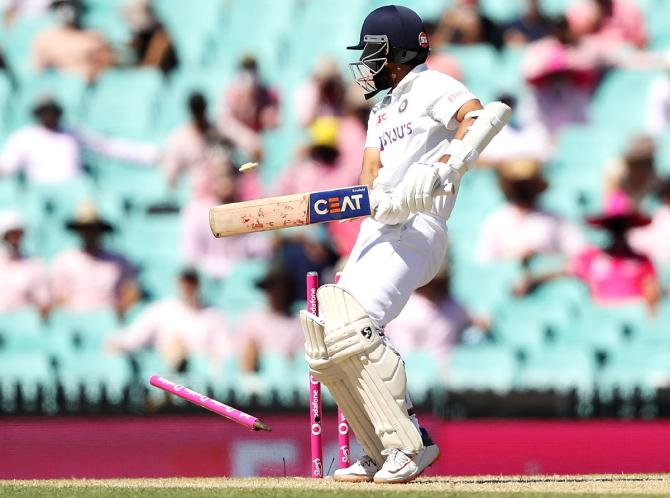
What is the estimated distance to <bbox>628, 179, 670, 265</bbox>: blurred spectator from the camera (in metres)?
9.37

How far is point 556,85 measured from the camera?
1033 cm

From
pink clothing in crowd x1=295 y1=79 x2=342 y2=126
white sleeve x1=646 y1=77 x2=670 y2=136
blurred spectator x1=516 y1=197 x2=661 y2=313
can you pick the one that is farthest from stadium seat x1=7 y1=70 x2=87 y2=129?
white sleeve x1=646 y1=77 x2=670 y2=136

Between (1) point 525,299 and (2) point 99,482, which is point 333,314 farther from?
(1) point 525,299

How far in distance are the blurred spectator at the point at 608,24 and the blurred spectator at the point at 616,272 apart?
64.2 inches

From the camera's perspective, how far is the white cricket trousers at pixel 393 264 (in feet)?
16.5

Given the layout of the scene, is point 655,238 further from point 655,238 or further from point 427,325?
point 427,325

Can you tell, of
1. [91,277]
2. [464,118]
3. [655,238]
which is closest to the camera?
[464,118]

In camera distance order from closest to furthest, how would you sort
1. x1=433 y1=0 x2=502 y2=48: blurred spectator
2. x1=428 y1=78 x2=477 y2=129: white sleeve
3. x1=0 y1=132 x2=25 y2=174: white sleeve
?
1. x1=428 y1=78 x2=477 y2=129: white sleeve
2. x1=0 y1=132 x2=25 y2=174: white sleeve
3. x1=433 y1=0 x2=502 y2=48: blurred spectator

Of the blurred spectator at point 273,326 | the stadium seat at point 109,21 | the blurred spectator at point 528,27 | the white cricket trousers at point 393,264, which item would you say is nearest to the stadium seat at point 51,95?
the stadium seat at point 109,21

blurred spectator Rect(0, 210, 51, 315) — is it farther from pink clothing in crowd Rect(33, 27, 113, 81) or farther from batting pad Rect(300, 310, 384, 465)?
batting pad Rect(300, 310, 384, 465)

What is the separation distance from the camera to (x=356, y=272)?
5.11 metres

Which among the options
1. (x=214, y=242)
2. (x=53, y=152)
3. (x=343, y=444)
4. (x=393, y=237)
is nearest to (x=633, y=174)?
(x=214, y=242)

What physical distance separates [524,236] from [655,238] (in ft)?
2.86

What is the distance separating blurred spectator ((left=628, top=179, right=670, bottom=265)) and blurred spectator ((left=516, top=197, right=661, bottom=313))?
4cm
